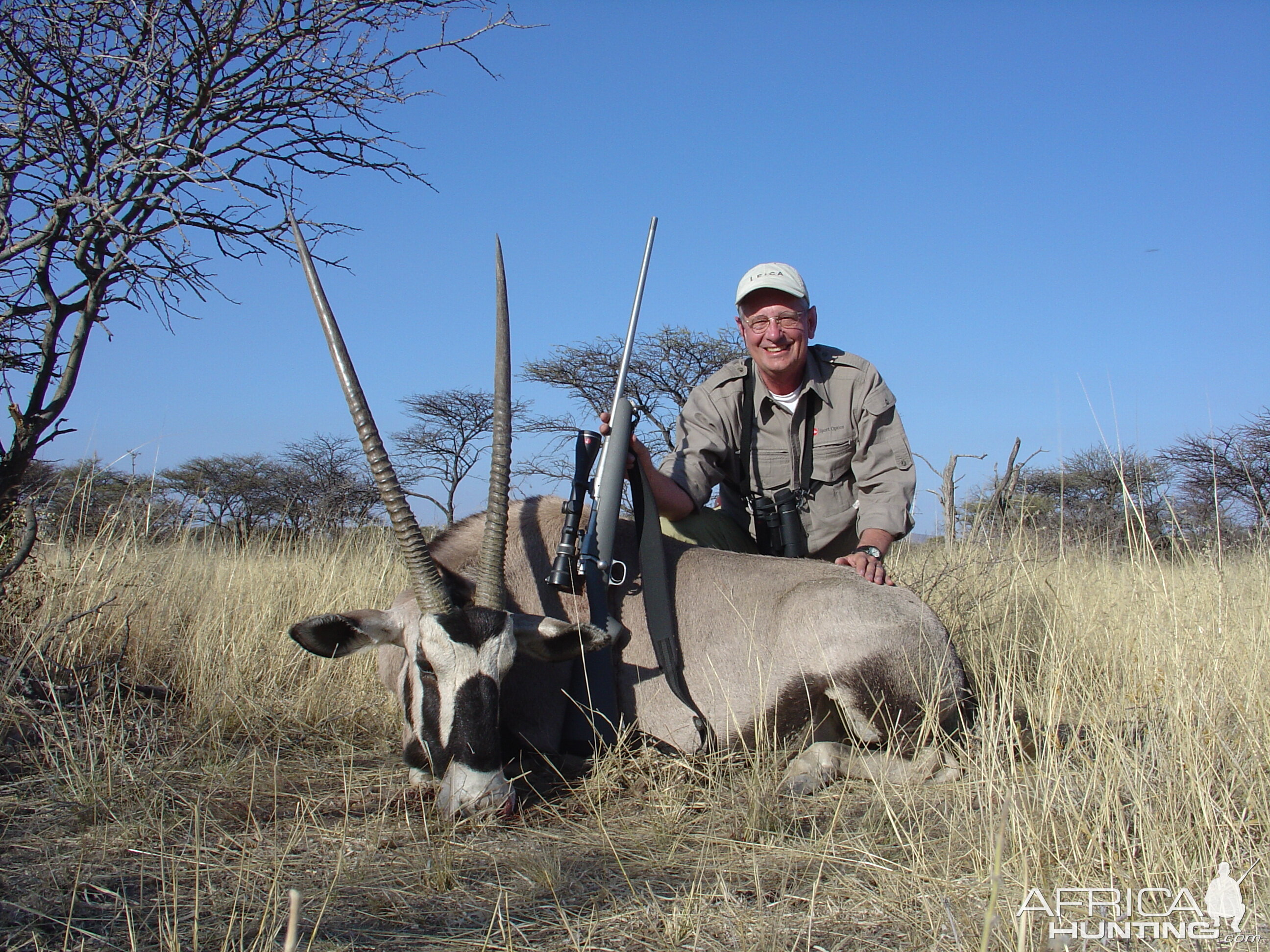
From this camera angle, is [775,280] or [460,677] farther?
[775,280]

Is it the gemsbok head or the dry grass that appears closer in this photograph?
the dry grass

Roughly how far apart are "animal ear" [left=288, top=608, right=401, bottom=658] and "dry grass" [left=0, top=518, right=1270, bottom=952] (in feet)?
1.33

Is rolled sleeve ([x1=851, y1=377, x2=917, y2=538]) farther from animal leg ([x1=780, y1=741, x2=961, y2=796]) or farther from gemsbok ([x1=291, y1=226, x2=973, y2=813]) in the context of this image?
animal leg ([x1=780, y1=741, x2=961, y2=796])

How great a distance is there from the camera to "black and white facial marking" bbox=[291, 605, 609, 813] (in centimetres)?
288

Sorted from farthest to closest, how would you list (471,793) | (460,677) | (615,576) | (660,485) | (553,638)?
1. (660,485)
2. (615,576)
3. (553,638)
4. (460,677)
5. (471,793)

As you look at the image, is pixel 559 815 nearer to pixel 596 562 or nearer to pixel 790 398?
pixel 596 562

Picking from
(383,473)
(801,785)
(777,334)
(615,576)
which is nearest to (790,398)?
(777,334)

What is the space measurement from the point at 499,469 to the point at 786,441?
2.25 m

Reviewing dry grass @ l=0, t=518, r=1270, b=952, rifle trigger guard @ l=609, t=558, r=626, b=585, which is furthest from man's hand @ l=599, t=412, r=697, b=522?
dry grass @ l=0, t=518, r=1270, b=952

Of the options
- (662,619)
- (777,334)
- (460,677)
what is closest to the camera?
(460,677)

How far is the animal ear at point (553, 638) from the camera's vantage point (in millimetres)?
3221

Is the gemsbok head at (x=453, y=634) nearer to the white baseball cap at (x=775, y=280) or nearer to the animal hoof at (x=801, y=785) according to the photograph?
the animal hoof at (x=801, y=785)

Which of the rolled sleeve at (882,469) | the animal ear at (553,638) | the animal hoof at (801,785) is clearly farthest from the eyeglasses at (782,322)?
the animal hoof at (801,785)

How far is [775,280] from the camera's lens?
4.87m
